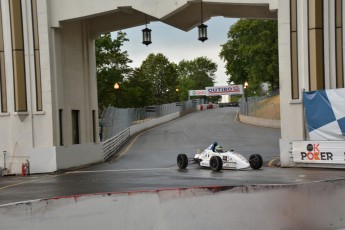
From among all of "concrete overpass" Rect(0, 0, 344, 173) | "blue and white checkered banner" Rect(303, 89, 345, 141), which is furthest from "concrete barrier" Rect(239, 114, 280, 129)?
"blue and white checkered banner" Rect(303, 89, 345, 141)

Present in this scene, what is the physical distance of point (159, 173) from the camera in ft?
59.6

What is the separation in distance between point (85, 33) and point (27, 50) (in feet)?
14.9

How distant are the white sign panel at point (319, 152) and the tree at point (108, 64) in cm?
3939

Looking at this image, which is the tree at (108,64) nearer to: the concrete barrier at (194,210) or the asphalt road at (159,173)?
the asphalt road at (159,173)

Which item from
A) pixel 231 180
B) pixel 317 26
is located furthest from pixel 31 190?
→ pixel 317 26

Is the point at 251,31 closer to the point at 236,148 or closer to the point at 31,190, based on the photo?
A: the point at 236,148

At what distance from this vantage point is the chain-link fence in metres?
Result: 30.3

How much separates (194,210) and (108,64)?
52.9m

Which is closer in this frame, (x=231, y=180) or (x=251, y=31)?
(x=231, y=180)

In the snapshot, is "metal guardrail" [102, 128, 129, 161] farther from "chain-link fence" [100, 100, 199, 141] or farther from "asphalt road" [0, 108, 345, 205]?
"asphalt road" [0, 108, 345, 205]

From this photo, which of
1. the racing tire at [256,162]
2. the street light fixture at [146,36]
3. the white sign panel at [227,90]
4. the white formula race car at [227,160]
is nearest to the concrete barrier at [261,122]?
the white sign panel at [227,90]

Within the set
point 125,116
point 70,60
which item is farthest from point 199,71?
point 70,60

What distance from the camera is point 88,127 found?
2458cm

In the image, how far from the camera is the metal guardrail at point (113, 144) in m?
26.7
